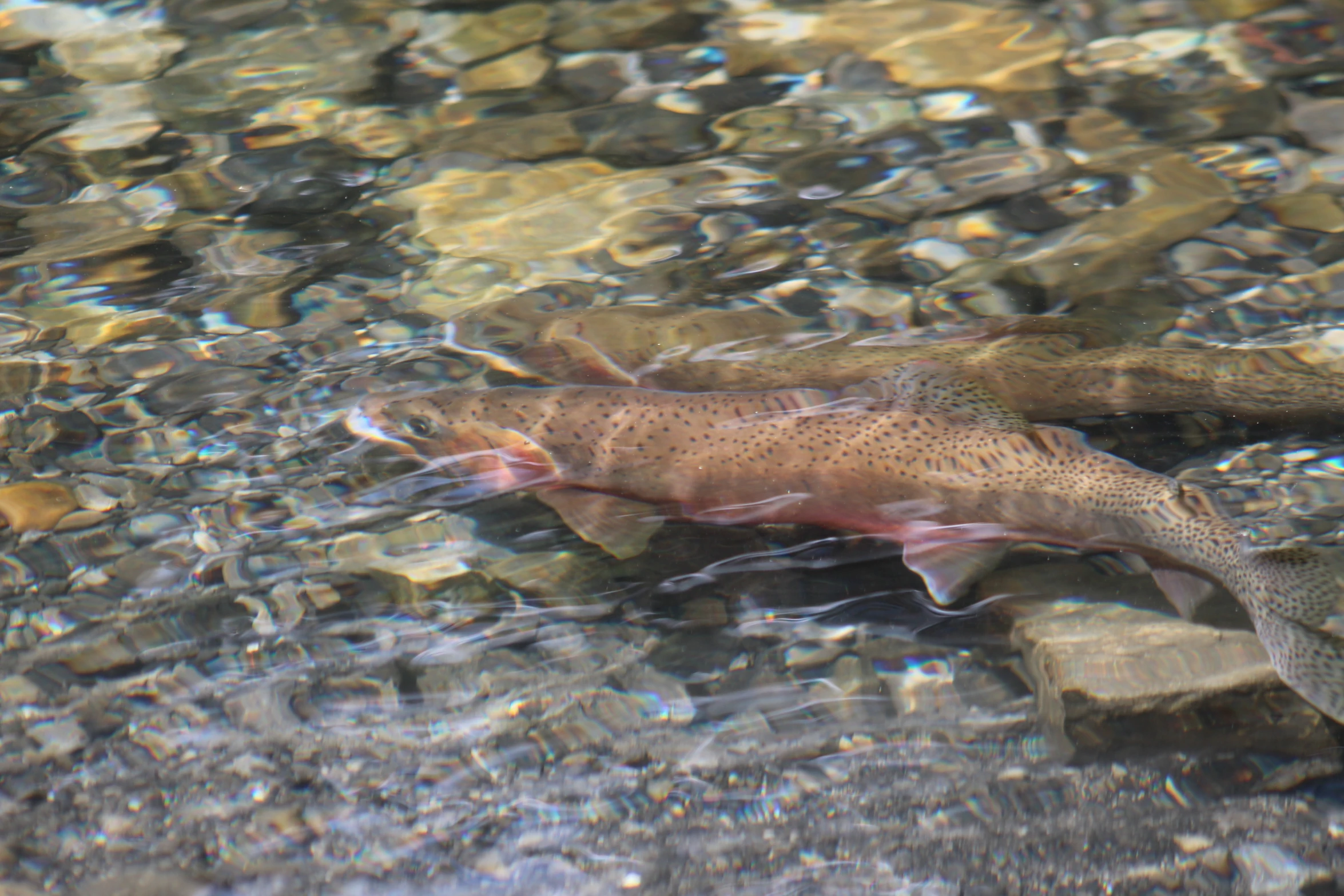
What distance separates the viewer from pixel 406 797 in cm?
311

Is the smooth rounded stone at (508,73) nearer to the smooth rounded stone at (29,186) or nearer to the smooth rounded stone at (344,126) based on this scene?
the smooth rounded stone at (344,126)

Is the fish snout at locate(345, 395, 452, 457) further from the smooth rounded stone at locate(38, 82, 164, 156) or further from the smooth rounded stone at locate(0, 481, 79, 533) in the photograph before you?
the smooth rounded stone at locate(38, 82, 164, 156)

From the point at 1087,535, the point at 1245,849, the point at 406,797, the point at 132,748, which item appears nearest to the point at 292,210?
the point at 132,748

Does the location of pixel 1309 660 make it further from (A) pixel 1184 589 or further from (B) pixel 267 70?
(B) pixel 267 70

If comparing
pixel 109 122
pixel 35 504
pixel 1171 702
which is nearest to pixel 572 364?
pixel 35 504

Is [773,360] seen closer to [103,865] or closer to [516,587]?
[516,587]

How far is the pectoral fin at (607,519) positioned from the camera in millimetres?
3924

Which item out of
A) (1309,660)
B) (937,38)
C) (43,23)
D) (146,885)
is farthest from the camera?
(43,23)

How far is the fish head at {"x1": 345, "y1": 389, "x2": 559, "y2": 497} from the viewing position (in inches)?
167

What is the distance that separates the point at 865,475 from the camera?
13.0 feet

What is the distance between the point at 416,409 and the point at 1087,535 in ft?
9.13

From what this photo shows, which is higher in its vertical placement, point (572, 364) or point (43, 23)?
point (43, 23)

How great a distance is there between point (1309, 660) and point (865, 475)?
5.14 ft

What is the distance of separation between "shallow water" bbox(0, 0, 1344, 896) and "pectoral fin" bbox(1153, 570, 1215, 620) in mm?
51
